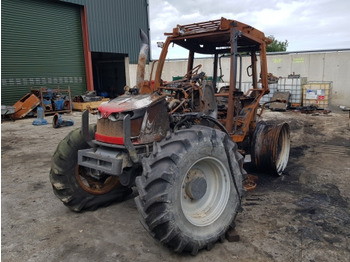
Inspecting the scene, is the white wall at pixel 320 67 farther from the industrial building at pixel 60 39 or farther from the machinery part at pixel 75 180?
the machinery part at pixel 75 180

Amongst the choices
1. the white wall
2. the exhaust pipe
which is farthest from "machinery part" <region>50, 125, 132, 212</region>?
the white wall

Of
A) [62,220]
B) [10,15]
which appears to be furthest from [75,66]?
[62,220]

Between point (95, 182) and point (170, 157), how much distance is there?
1.78 metres

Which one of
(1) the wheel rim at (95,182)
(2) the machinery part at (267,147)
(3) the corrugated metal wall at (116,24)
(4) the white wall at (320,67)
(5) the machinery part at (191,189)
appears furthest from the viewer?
(3) the corrugated metal wall at (116,24)

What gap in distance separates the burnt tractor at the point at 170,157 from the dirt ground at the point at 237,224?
0.30 m

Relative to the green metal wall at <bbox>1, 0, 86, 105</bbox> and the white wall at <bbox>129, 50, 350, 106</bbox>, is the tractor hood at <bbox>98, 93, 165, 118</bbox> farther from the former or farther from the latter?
the green metal wall at <bbox>1, 0, 86, 105</bbox>

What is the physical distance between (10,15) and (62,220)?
13.8 m

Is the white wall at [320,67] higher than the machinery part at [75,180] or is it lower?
higher

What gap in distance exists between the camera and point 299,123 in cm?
1111

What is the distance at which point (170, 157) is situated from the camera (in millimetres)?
2650

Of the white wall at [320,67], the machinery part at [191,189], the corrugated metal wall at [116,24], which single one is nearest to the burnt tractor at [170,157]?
the machinery part at [191,189]

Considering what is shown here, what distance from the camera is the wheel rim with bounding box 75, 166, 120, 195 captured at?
Answer: 152 inches

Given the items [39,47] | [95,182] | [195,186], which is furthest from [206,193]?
[39,47]

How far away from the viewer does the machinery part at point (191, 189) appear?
2.60m
